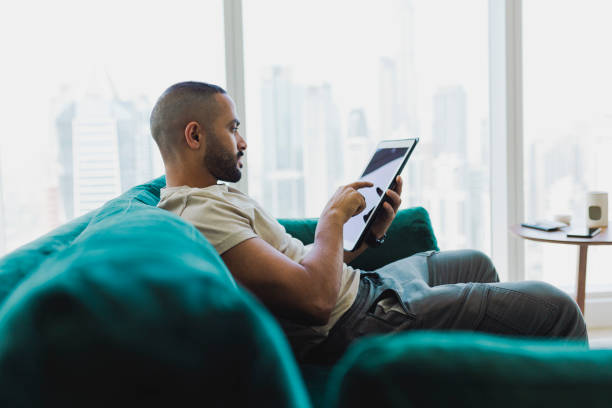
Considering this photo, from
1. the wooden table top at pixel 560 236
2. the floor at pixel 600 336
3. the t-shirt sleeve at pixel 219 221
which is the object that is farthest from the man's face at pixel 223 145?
the floor at pixel 600 336

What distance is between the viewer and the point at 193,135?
1.36 metres

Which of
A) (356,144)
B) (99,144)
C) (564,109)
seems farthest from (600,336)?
(99,144)

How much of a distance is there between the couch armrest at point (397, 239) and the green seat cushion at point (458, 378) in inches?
53.0

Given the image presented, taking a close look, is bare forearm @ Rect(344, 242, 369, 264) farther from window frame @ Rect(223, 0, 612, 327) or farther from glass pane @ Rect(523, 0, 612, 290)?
glass pane @ Rect(523, 0, 612, 290)

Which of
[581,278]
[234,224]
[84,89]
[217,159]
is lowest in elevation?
[581,278]

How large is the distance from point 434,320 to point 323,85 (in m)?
1.88

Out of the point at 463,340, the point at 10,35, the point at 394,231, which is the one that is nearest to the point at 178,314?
the point at 463,340

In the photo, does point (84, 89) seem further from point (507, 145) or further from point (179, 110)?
point (507, 145)

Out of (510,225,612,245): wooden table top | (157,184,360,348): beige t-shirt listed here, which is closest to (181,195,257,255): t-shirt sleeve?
(157,184,360,348): beige t-shirt

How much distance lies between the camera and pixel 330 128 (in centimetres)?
284

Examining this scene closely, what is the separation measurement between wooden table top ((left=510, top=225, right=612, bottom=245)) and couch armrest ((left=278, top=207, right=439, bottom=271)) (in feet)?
1.77

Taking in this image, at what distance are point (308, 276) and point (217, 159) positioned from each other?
47cm

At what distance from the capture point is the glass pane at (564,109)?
2.91 m

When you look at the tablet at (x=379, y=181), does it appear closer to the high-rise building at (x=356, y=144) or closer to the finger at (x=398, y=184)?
the finger at (x=398, y=184)
